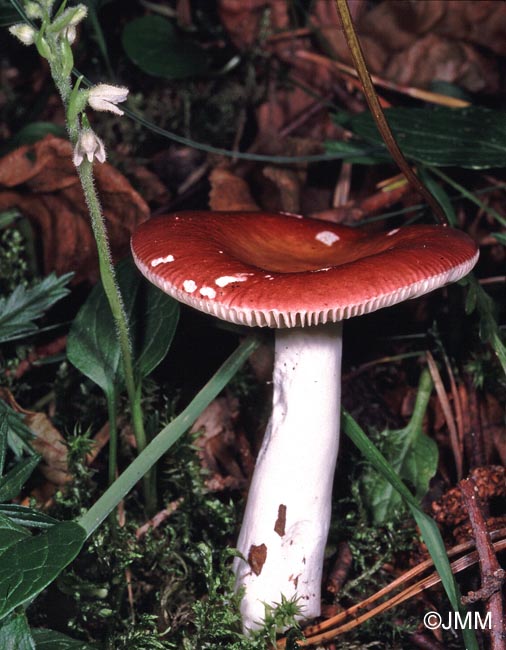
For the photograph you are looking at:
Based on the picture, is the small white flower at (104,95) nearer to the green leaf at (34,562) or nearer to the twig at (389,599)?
the green leaf at (34,562)

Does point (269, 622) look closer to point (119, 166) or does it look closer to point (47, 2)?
point (47, 2)

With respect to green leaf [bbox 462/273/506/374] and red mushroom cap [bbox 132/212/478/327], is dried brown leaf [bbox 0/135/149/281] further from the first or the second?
green leaf [bbox 462/273/506/374]

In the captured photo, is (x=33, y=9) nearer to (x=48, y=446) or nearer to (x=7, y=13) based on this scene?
(x=7, y=13)

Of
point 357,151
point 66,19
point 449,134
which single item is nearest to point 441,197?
point 449,134

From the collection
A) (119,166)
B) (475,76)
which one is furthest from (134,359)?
(475,76)

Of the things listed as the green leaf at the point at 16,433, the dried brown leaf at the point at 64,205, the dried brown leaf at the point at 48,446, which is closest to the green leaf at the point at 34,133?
the dried brown leaf at the point at 64,205

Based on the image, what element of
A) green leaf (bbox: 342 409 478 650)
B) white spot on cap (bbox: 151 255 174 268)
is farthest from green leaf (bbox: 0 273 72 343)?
green leaf (bbox: 342 409 478 650)
